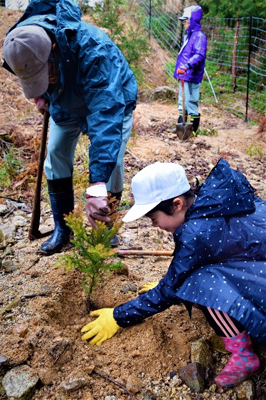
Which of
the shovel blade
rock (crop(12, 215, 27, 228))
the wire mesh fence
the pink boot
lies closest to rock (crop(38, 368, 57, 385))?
the pink boot

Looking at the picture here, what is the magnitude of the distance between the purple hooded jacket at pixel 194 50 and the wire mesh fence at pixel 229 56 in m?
2.30

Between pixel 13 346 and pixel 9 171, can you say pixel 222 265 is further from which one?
pixel 9 171

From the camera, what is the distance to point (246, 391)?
217 cm

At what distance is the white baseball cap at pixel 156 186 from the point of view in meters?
2.15

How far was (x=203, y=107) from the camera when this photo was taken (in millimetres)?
10055

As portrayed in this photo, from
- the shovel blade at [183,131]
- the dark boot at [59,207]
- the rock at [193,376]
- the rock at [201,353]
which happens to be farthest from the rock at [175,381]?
the shovel blade at [183,131]

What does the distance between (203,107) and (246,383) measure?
8.63 meters

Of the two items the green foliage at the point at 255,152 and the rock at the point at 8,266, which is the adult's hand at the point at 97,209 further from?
the green foliage at the point at 255,152

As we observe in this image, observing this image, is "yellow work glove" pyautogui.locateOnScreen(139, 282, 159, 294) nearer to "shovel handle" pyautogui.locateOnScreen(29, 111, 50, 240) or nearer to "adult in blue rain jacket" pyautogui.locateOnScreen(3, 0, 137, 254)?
"adult in blue rain jacket" pyautogui.locateOnScreen(3, 0, 137, 254)

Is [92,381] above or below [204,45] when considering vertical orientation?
below

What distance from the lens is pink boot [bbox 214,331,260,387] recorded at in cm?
217

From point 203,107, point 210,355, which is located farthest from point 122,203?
point 203,107

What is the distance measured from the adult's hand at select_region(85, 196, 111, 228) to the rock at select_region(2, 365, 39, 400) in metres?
0.91

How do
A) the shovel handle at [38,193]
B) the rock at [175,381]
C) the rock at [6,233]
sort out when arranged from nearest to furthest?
the rock at [175,381] → the shovel handle at [38,193] → the rock at [6,233]
